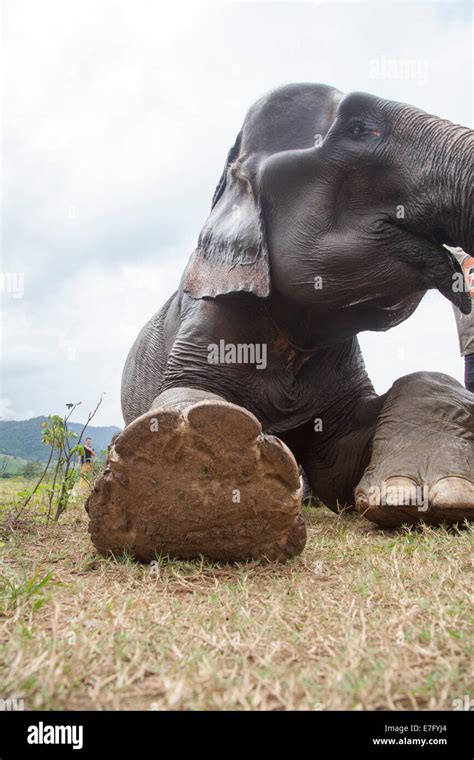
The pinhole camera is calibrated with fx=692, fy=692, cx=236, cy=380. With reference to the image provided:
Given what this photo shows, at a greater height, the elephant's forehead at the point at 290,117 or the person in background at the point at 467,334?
the elephant's forehead at the point at 290,117

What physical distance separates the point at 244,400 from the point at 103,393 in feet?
5.67

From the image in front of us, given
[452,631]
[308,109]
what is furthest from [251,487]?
[308,109]

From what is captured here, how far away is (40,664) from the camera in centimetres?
128

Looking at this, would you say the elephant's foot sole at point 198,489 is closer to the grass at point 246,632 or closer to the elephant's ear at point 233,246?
the grass at point 246,632

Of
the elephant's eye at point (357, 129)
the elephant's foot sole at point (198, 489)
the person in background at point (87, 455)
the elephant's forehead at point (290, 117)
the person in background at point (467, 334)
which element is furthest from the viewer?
the person in background at point (87, 455)

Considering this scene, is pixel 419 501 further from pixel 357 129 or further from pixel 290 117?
pixel 290 117

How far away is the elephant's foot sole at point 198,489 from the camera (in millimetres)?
2105

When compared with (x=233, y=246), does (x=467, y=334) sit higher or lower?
lower

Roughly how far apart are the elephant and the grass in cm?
21

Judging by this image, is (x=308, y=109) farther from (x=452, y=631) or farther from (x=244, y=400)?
(x=452, y=631)

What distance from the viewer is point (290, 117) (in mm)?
3053

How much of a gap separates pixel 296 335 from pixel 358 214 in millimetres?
654

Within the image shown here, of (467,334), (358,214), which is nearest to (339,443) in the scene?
(358,214)

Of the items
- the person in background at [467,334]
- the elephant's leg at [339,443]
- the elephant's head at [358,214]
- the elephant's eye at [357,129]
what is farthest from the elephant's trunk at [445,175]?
the person in background at [467,334]
